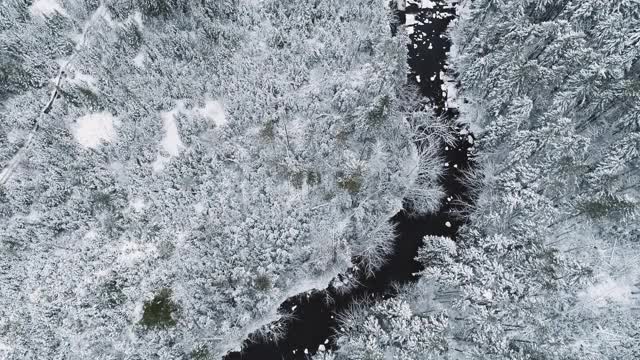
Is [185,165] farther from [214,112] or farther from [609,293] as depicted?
[609,293]

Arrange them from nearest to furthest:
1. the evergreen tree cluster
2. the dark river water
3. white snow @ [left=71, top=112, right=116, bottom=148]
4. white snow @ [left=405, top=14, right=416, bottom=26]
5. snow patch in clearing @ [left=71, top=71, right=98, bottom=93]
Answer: the evergreen tree cluster → the dark river water → white snow @ [left=71, top=112, right=116, bottom=148] → snow patch in clearing @ [left=71, top=71, right=98, bottom=93] → white snow @ [left=405, top=14, right=416, bottom=26]

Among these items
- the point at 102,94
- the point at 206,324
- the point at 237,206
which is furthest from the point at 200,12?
the point at 206,324

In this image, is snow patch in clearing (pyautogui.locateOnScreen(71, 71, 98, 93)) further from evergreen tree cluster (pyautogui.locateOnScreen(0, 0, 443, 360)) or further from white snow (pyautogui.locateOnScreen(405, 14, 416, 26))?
white snow (pyautogui.locateOnScreen(405, 14, 416, 26))

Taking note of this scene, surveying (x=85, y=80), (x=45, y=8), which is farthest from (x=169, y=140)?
(x=45, y=8)

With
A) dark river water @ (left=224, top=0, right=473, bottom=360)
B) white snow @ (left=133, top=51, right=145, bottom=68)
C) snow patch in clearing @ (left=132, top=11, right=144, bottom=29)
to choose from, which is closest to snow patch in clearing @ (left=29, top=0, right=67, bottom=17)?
snow patch in clearing @ (left=132, top=11, right=144, bottom=29)

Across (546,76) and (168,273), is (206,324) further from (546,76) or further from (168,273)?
(546,76)
